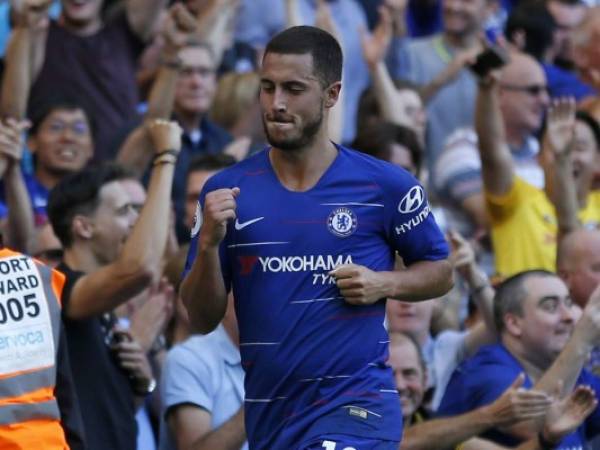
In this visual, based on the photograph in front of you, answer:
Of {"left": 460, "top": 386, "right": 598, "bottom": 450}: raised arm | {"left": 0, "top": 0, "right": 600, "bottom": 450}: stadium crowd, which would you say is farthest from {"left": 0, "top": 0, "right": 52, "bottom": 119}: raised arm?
{"left": 460, "top": 386, "right": 598, "bottom": 450}: raised arm

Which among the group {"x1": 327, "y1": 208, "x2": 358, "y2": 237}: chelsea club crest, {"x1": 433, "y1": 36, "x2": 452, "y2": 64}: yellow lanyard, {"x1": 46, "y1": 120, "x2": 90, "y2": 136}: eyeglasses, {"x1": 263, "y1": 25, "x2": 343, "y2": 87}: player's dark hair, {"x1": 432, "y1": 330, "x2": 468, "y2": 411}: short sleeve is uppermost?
{"x1": 263, "y1": 25, "x2": 343, "y2": 87}: player's dark hair

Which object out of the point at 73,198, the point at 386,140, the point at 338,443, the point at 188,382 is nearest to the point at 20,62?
the point at 73,198

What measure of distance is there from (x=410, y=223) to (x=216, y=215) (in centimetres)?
77

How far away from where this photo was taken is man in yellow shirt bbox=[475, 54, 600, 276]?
9.60 metres

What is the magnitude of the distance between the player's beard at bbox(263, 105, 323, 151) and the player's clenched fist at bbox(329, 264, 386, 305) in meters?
0.45

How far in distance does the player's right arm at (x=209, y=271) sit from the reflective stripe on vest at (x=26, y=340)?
599 millimetres

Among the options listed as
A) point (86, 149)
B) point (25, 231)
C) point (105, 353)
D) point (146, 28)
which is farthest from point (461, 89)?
point (105, 353)

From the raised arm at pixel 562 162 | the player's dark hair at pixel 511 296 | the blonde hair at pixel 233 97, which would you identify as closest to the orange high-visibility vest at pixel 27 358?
the player's dark hair at pixel 511 296

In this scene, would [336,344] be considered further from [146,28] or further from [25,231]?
[146,28]

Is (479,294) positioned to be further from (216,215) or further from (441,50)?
(441,50)

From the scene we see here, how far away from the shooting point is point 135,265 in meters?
6.99

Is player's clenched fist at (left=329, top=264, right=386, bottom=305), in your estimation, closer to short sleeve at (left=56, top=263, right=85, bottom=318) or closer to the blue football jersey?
the blue football jersey

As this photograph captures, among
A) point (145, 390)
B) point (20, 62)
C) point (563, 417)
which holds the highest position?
point (20, 62)

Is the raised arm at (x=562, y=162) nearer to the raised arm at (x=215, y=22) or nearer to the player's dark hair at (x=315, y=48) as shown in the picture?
the raised arm at (x=215, y=22)
